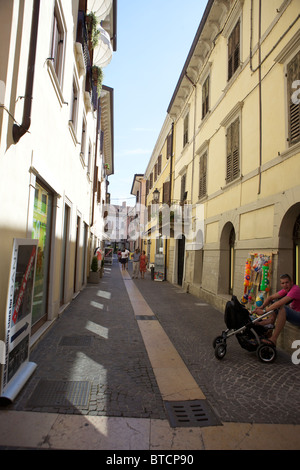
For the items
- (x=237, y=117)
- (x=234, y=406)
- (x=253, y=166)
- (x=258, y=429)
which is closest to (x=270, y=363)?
(x=234, y=406)

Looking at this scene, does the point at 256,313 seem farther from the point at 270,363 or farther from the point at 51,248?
the point at 51,248

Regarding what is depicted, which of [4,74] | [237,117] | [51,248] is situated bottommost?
[51,248]

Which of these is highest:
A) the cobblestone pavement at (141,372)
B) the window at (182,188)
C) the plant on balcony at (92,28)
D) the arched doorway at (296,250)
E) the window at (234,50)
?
the plant on balcony at (92,28)

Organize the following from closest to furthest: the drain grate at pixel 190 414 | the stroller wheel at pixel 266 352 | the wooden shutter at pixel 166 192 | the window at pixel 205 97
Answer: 1. the drain grate at pixel 190 414
2. the stroller wheel at pixel 266 352
3. the window at pixel 205 97
4. the wooden shutter at pixel 166 192

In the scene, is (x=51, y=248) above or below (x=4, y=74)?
below

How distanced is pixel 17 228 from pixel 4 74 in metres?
1.83

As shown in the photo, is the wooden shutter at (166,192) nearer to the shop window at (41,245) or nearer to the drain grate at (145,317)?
the drain grate at (145,317)

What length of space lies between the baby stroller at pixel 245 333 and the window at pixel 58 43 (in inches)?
227

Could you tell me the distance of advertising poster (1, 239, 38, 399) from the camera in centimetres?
324

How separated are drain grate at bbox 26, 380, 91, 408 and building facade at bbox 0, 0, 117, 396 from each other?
67 centimetres

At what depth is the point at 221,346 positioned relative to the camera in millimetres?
5000

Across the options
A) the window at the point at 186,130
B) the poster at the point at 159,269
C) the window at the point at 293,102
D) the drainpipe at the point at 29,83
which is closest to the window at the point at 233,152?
the window at the point at 293,102

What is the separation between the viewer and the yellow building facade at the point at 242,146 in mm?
6352

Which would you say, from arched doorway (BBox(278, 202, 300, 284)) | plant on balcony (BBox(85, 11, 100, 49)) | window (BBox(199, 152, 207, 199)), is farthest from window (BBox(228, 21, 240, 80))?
arched doorway (BBox(278, 202, 300, 284))
